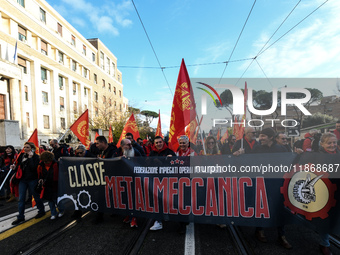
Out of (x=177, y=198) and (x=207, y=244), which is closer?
(x=207, y=244)

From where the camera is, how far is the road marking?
3035 millimetres

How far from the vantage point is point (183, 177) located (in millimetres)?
3523

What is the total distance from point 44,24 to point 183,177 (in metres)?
30.7

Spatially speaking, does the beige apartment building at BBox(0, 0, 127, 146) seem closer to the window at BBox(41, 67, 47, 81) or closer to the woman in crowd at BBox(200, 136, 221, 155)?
the window at BBox(41, 67, 47, 81)

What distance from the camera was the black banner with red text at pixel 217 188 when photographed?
301 centimetres

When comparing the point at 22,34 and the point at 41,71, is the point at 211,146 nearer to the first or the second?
the point at 22,34

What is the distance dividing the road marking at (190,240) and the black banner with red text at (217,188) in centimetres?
31

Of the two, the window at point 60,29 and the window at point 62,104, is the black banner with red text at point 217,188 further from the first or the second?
the window at point 60,29

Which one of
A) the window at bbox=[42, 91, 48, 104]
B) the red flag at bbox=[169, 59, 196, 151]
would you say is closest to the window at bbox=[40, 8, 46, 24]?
the window at bbox=[42, 91, 48, 104]

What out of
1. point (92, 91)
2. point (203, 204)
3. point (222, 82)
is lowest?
point (203, 204)

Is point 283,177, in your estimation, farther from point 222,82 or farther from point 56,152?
point 56,152

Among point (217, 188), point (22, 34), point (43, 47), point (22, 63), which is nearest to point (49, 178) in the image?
point (217, 188)

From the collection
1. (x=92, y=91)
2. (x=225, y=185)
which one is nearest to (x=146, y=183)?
(x=225, y=185)

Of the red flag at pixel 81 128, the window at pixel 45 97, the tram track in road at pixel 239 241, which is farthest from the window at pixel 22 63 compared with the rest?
the tram track in road at pixel 239 241
